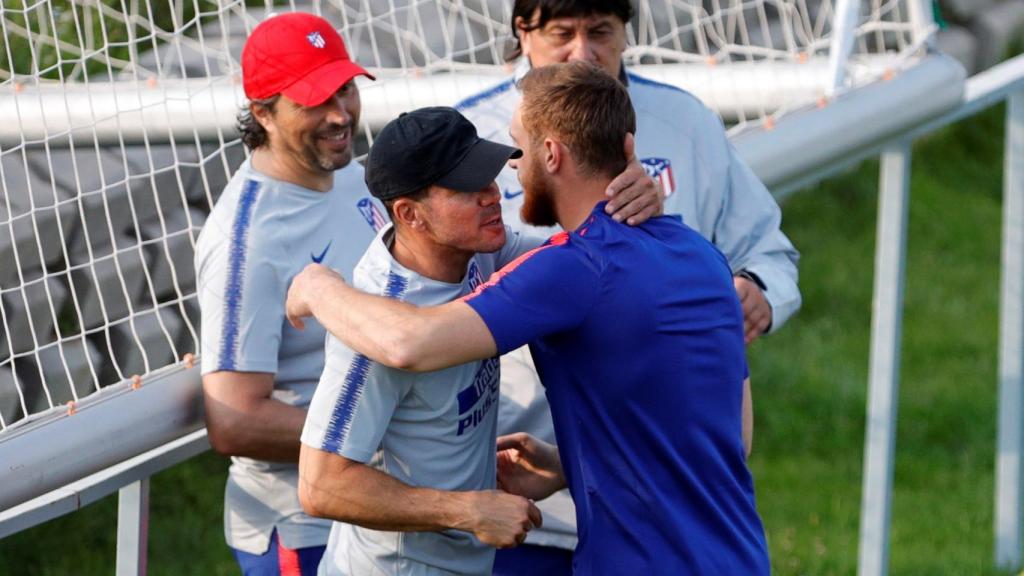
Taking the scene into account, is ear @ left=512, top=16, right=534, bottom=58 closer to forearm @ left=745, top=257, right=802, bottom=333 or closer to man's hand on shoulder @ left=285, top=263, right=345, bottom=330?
forearm @ left=745, top=257, right=802, bottom=333

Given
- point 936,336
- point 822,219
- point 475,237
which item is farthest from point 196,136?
point 822,219

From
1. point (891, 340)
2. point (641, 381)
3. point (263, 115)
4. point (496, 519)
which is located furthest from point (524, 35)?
point (891, 340)

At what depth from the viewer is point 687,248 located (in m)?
2.74

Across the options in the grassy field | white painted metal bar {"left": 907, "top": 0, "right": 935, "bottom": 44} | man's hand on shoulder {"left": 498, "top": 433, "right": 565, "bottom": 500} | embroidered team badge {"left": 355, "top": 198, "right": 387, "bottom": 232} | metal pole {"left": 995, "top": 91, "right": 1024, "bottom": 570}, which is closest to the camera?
man's hand on shoulder {"left": 498, "top": 433, "right": 565, "bottom": 500}

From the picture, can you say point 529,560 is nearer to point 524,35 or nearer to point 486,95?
point 486,95

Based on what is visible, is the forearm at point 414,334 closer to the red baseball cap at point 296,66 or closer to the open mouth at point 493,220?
the open mouth at point 493,220

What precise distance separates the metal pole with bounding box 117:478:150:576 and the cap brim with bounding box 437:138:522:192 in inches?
48.4

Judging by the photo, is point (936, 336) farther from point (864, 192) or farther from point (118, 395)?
point (118, 395)

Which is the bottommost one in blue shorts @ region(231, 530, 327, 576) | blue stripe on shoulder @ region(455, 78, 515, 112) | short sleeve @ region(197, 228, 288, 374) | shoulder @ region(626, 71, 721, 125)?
blue shorts @ region(231, 530, 327, 576)

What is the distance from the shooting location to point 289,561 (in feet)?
11.2

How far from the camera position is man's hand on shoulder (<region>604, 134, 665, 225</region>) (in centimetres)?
272

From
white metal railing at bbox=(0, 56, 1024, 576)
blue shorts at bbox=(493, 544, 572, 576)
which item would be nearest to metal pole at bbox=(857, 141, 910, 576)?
white metal railing at bbox=(0, 56, 1024, 576)

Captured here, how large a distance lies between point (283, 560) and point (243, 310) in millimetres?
554

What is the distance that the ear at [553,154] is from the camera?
273 cm
